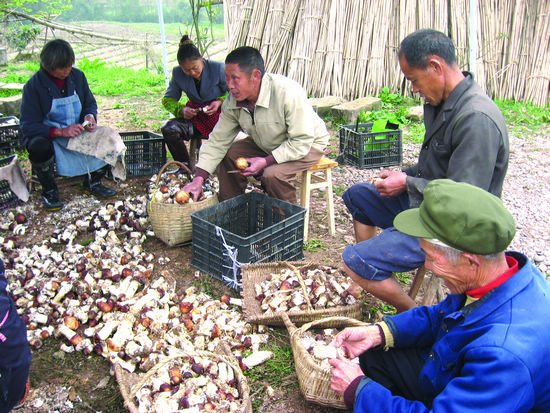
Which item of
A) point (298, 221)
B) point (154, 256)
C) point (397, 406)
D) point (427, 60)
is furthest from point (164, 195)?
point (397, 406)

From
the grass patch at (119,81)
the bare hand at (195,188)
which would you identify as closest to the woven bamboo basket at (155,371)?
the bare hand at (195,188)

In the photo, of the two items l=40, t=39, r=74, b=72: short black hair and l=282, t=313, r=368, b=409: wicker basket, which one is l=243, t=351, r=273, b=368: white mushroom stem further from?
l=40, t=39, r=74, b=72: short black hair

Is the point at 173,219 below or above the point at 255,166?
below

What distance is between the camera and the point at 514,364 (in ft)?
4.76

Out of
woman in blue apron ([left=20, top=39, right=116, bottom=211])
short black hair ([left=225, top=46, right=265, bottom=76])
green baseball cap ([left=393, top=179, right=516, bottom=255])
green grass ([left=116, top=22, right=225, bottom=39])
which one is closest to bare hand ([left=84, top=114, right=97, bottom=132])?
woman in blue apron ([left=20, top=39, right=116, bottom=211])

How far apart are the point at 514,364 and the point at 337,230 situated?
3128 millimetres

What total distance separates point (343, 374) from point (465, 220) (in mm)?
881

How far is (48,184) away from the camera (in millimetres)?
4875

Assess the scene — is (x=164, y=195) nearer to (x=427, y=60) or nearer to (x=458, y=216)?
(x=427, y=60)

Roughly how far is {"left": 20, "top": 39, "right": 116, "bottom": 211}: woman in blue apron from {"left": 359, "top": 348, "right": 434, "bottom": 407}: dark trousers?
3757 millimetres

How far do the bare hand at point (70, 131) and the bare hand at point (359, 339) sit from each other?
147 inches

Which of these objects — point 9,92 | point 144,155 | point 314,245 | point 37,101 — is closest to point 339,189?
point 314,245

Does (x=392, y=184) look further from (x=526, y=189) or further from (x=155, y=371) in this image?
(x=526, y=189)

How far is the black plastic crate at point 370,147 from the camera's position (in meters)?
6.03
